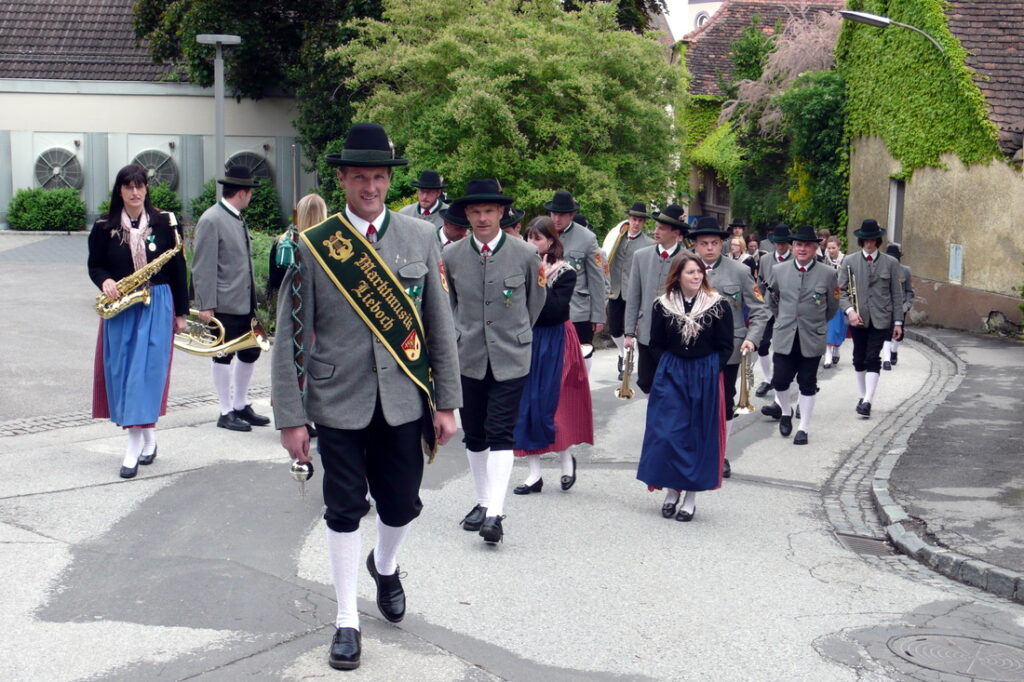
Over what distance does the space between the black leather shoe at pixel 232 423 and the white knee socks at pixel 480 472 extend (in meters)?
3.33

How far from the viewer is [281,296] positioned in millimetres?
5090

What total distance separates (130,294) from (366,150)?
3.97m

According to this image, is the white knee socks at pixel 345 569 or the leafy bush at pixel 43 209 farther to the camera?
the leafy bush at pixel 43 209

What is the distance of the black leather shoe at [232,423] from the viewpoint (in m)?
10.1

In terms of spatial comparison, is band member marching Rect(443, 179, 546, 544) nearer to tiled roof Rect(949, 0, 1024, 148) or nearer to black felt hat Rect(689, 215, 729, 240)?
black felt hat Rect(689, 215, 729, 240)

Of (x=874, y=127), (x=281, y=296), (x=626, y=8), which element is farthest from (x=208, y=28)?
(x=281, y=296)

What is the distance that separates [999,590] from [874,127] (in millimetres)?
20588

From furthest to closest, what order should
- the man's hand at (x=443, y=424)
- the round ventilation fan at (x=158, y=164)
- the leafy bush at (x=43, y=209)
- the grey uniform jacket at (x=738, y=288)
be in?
the round ventilation fan at (x=158, y=164) < the leafy bush at (x=43, y=209) < the grey uniform jacket at (x=738, y=288) < the man's hand at (x=443, y=424)

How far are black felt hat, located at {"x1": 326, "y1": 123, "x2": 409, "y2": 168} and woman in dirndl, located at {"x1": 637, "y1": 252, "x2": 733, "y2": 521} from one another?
10.9ft

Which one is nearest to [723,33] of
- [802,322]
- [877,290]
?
[877,290]

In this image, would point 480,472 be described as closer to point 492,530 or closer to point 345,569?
point 492,530

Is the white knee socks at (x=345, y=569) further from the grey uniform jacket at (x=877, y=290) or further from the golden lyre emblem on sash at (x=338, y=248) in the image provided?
the grey uniform jacket at (x=877, y=290)

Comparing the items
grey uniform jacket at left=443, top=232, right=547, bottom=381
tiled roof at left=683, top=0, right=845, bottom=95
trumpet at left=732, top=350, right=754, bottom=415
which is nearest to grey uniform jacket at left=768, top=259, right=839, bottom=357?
trumpet at left=732, top=350, right=754, bottom=415

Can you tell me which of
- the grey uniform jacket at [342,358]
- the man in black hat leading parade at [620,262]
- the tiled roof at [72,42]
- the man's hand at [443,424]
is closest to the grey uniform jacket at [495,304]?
the man's hand at [443,424]
